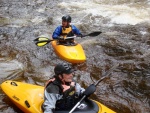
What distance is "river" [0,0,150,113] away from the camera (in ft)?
16.7

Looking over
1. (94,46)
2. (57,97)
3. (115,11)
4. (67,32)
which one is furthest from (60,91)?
(115,11)

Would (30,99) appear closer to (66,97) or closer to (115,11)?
(66,97)

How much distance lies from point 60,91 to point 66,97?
131 millimetres

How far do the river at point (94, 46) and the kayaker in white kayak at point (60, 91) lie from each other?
47.6 inches

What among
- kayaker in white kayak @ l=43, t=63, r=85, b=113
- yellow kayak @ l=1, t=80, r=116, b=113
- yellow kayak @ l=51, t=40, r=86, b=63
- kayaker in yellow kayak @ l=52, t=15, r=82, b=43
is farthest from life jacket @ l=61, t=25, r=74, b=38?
kayaker in white kayak @ l=43, t=63, r=85, b=113

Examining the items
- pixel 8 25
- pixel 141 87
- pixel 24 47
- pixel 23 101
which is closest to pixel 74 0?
pixel 8 25

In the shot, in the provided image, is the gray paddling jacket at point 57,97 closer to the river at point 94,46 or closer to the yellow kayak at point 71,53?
the river at point 94,46

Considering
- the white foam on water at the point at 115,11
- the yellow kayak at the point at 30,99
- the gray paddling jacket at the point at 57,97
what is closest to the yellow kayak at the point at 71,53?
the yellow kayak at the point at 30,99

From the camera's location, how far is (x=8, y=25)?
859 centimetres

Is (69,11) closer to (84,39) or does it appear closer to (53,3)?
(53,3)

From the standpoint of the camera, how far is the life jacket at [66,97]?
11.3 ft

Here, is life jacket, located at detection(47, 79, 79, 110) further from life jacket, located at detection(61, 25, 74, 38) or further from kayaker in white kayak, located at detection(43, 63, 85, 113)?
life jacket, located at detection(61, 25, 74, 38)

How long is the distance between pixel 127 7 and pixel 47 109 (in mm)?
7538

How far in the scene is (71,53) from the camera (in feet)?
18.7
